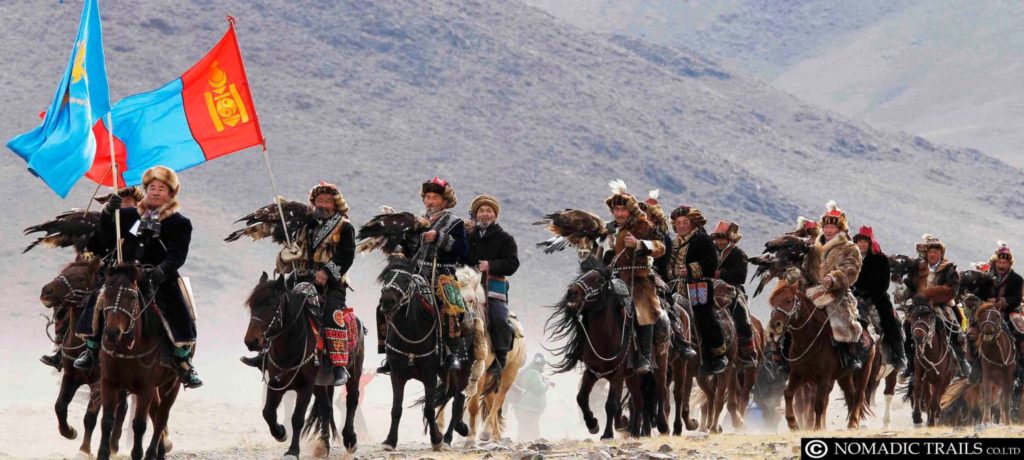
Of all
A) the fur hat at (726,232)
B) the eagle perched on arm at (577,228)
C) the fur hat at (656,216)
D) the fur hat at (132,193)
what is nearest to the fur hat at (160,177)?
the fur hat at (132,193)

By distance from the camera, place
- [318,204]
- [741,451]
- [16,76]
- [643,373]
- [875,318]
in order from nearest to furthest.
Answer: [741,451] → [318,204] → [643,373] → [875,318] → [16,76]

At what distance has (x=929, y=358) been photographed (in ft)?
69.3

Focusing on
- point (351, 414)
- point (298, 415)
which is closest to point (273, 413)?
point (298, 415)

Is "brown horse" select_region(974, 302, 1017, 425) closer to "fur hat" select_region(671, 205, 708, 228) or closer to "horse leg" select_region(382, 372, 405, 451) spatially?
"fur hat" select_region(671, 205, 708, 228)

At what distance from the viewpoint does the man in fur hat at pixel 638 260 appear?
15945mm

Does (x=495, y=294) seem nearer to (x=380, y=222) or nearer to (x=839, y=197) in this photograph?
(x=380, y=222)

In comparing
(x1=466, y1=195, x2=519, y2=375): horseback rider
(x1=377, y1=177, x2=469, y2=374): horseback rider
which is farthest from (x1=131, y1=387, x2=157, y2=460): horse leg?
(x1=466, y1=195, x2=519, y2=375): horseback rider

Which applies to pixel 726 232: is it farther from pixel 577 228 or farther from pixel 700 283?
pixel 577 228

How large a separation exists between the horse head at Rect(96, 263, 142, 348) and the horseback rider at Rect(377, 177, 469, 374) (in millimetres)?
3192

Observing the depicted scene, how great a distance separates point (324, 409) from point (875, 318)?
6.82 metres

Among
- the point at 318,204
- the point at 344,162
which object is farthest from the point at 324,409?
the point at 344,162

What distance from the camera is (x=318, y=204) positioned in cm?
1501

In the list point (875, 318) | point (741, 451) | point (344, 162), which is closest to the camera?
point (741, 451)

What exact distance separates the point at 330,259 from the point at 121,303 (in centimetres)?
261
